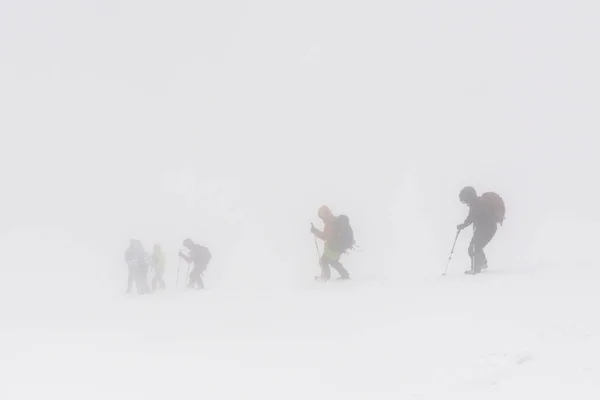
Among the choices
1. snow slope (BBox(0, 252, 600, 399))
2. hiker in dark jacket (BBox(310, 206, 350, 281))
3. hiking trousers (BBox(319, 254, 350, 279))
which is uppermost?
hiker in dark jacket (BBox(310, 206, 350, 281))

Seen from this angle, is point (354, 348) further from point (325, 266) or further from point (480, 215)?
point (325, 266)

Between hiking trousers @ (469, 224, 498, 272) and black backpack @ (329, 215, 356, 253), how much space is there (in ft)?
9.60

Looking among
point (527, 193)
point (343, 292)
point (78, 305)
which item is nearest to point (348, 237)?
point (343, 292)

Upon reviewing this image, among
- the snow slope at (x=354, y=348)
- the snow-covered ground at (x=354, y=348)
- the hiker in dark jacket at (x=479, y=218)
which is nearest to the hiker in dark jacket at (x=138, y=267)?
the snow-covered ground at (x=354, y=348)

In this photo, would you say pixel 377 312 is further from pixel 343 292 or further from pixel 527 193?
pixel 527 193

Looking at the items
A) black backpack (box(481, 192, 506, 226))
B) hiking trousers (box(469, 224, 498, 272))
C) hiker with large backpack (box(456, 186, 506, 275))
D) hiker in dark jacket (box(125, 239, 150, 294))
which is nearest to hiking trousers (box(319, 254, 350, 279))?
hiking trousers (box(469, 224, 498, 272))

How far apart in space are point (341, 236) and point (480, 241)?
336 cm

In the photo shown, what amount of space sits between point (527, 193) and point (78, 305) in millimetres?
125385

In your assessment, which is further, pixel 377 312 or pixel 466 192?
pixel 466 192

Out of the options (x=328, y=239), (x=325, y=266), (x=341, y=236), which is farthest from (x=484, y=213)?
(x=325, y=266)

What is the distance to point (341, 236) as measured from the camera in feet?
50.1

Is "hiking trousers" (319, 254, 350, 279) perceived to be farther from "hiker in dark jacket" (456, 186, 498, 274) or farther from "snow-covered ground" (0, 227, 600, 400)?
"hiker in dark jacket" (456, 186, 498, 274)

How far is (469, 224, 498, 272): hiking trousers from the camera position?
1339 centimetres

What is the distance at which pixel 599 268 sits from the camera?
12.9m
